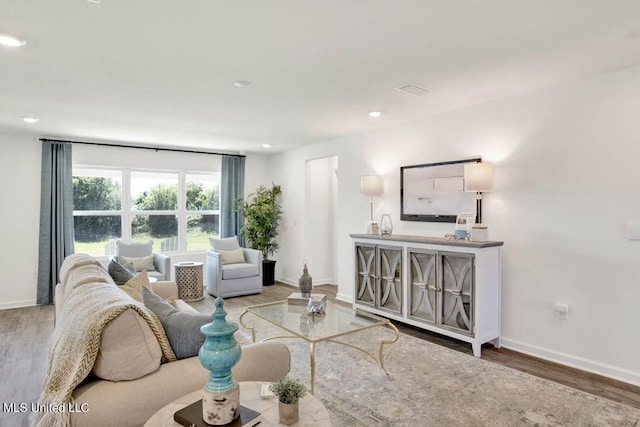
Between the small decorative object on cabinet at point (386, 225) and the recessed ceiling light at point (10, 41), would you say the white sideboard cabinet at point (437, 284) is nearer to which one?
the small decorative object on cabinet at point (386, 225)

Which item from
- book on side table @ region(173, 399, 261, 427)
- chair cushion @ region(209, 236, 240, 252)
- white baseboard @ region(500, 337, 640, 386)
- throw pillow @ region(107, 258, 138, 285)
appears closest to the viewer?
book on side table @ region(173, 399, 261, 427)

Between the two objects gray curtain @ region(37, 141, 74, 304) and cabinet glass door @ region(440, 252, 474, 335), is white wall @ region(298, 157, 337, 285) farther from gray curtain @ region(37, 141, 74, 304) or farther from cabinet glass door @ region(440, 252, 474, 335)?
gray curtain @ region(37, 141, 74, 304)

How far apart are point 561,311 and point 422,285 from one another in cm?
118

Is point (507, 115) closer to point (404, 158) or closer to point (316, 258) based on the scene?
point (404, 158)

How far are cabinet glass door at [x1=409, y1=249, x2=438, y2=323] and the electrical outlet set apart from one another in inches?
38.9

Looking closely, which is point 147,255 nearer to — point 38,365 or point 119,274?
point 38,365

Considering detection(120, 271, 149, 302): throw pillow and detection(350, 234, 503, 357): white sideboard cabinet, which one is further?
detection(350, 234, 503, 357): white sideboard cabinet

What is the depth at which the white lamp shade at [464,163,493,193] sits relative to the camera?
349 cm

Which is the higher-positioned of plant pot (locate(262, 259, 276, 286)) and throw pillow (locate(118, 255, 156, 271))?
throw pillow (locate(118, 255, 156, 271))

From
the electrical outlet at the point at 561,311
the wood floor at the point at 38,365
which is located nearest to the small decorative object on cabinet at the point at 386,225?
the wood floor at the point at 38,365

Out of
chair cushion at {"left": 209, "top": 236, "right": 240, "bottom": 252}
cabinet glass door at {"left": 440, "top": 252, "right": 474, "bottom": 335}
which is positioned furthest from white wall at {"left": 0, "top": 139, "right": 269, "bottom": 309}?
cabinet glass door at {"left": 440, "top": 252, "right": 474, "bottom": 335}

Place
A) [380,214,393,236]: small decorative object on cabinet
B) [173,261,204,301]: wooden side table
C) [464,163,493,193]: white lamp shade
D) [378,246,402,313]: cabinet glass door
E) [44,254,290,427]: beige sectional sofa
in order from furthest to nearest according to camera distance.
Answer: [173,261,204,301]: wooden side table, [380,214,393,236]: small decorative object on cabinet, [378,246,402,313]: cabinet glass door, [464,163,493,193]: white lamp shade, [44,254,290,427]: beige sectional sofa

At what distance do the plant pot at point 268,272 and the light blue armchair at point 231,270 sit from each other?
1.60 feet

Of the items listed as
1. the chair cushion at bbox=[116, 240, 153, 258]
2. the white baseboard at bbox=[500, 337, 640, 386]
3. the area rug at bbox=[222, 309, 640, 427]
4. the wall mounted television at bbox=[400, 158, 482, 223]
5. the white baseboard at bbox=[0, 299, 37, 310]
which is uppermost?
the wall mounted television at bbox=[400, 158, 482, 223]
